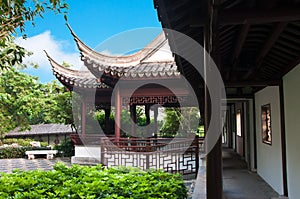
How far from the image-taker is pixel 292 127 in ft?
12.4

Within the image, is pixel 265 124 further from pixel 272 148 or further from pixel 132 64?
pixel 132 64

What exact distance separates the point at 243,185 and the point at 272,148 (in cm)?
89

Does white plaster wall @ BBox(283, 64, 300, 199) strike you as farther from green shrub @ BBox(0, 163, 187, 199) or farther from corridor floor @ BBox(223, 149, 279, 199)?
green shrub @ BBox(0, 163, 187, 199)

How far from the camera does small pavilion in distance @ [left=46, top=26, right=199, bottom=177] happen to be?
23.5ft

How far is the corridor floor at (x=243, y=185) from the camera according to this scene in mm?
4566

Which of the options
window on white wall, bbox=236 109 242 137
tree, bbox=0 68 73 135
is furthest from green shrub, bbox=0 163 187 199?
tree, bbox=0 68 73 135

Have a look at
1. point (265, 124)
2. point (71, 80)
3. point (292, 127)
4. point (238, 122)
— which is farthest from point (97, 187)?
point (71, 80)

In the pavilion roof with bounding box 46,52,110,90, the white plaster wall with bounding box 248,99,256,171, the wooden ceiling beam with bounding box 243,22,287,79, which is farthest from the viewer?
the pavilion roof with bounding box 46,52,110,90

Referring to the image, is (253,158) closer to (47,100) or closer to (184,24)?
(184,24)

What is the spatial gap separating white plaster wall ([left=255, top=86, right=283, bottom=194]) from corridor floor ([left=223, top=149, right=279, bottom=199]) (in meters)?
0.13

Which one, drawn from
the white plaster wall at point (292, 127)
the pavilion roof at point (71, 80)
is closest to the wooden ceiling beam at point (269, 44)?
the white plaster wall at point (292, 127)

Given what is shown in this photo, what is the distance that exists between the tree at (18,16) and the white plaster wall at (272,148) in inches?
128

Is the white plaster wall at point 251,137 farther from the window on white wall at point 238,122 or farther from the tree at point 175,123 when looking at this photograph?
the tree at point 175,123

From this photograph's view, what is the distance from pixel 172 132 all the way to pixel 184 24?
47.9 ft
